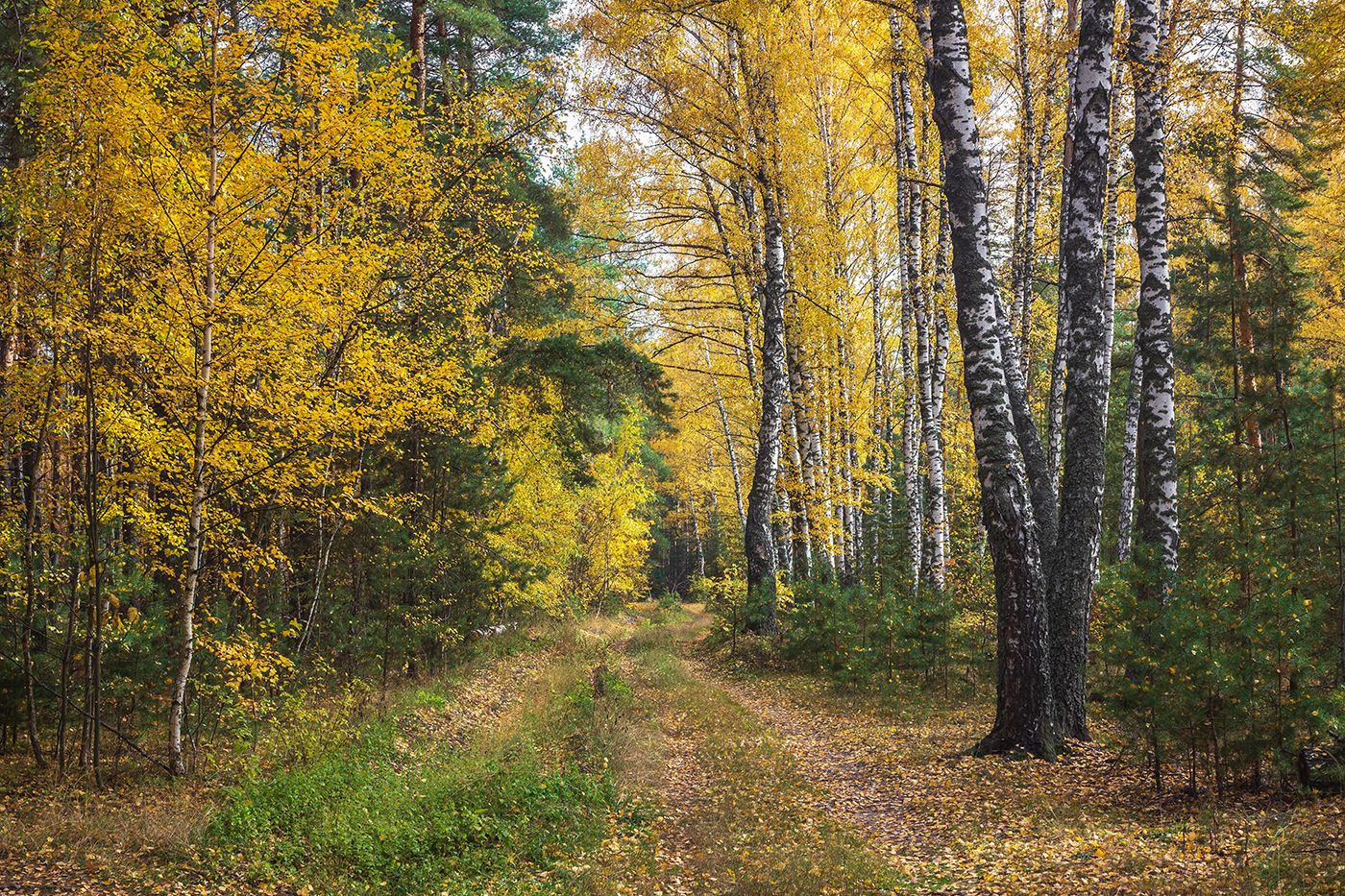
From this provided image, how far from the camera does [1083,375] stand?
26.2 feet

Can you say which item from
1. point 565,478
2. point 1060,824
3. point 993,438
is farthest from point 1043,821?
point 565,478

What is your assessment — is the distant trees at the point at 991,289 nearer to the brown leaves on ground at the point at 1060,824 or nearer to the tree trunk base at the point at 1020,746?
the tree trunk base at the point at 1020,746

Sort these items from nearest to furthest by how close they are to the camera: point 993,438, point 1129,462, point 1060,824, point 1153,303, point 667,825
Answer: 1. point 1060,824
2. point 667,825
3. point 993,438
4. point 1153,303
5. point 1129,462

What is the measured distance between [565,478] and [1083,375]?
9.68m

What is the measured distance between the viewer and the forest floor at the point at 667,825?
504 cm

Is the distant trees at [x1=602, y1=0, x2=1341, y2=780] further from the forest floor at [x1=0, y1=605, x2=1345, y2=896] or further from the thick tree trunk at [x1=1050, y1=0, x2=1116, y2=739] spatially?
the forest floor at [x1=0, y1=605, x2=1345, y2=896]

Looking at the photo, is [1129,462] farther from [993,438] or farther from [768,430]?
[993,438]

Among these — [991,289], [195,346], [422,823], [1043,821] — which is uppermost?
[991,289]

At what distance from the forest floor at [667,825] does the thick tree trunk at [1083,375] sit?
875 mm

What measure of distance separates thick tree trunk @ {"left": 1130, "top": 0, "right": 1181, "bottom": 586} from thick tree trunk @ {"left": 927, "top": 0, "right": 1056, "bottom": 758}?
169 centimetres

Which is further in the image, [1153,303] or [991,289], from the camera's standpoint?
[1153,303]

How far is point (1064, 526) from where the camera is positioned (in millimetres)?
8008

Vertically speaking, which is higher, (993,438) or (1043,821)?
(993,438)

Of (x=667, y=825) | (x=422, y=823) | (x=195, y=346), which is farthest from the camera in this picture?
(x=195, y=346)
